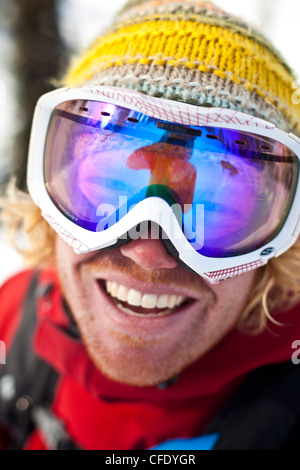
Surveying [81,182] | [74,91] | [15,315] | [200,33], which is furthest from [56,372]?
[200,33]

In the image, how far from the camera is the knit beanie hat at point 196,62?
1.26 metres

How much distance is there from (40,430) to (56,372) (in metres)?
0.27

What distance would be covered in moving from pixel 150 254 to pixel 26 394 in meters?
1.17

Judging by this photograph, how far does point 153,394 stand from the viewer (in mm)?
1566

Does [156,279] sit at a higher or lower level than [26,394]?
higher

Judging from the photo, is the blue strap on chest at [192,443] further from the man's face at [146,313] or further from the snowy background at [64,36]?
the snowy background at [64,36]

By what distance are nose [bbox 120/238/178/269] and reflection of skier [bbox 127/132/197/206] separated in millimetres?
164

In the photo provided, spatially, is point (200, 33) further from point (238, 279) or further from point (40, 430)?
point (40, 430)

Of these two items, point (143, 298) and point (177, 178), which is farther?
point (143, 298)

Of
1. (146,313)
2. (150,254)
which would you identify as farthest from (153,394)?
(150,254)

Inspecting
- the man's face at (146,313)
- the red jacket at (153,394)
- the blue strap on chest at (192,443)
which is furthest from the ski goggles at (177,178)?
the blue strap on chest at (192,443)

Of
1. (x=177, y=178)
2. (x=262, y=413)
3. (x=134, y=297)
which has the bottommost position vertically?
(x=262, y=413)

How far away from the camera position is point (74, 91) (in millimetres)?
1319

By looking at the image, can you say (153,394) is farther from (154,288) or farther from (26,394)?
(26,394)
